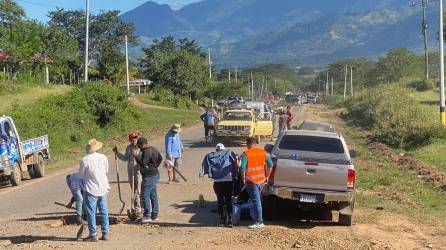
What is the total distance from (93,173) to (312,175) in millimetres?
4264

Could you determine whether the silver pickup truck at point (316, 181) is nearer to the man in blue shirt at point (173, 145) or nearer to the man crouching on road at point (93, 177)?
the man crouching on road at point (93, 177)

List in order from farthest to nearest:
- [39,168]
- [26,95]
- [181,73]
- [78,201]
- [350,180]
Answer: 1. [181,73]
2. [26,95]
3. [39,168]
4. [350,180]
5. [78,201]

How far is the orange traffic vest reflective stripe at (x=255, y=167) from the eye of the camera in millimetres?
12453

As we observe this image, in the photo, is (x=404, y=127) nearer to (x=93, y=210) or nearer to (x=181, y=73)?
(x=93, y=210)

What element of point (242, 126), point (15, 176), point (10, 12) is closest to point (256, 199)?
point (15, 176)

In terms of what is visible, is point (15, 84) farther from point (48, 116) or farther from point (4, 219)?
point (4, 219)

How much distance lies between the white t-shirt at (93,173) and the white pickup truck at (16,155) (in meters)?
9.53

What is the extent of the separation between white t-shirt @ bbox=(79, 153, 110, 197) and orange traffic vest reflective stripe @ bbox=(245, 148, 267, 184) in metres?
2.87

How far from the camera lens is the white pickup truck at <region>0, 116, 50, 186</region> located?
1981 cm

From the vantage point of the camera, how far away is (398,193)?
17.4m

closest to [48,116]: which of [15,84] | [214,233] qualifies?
[15,84]

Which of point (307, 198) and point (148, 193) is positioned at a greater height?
point (148, 193)

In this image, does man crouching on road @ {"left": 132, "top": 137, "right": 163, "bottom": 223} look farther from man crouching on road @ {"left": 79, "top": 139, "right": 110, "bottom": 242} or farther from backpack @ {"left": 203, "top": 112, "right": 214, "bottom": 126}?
backpack @ {"left": 203, "top": 112, "right": 214, "bottom": 126}

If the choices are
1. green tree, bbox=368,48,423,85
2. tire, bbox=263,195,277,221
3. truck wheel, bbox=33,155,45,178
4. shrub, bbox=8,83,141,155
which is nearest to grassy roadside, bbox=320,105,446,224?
tire, bbox=263,195,277,221
